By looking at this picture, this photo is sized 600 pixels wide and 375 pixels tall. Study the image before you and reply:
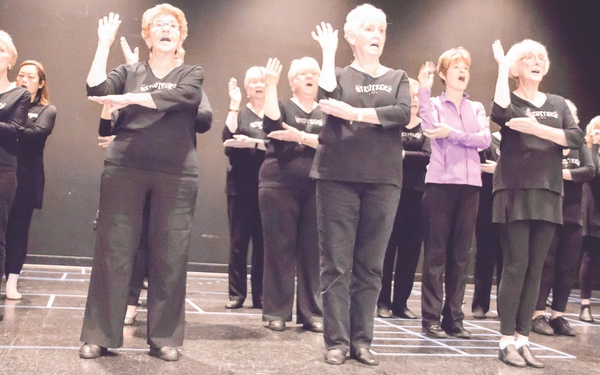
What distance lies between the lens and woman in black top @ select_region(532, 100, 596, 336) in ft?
14.7

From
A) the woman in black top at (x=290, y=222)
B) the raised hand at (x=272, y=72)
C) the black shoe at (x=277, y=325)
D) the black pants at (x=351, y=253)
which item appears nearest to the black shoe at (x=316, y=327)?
the woman in black top at (x=290, y=222)

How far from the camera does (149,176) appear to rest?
295 cm

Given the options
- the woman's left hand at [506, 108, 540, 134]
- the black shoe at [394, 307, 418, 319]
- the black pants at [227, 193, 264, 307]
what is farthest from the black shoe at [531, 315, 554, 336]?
the black pants at [227, 193, 264, 307]

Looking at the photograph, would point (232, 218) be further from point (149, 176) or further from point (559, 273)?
point (559, 273)

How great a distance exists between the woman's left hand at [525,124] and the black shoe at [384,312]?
72.5 inches

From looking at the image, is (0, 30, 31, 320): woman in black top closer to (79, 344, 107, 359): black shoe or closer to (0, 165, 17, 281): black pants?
(0, 165, 17, 281): black pants

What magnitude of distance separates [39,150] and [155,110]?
7.33 feet

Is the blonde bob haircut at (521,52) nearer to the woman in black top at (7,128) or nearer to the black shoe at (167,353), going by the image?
the black shoe at (167,353)

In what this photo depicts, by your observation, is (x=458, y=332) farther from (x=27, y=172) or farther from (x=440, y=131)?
(x=27, y=172)

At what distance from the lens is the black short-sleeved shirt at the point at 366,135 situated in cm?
304

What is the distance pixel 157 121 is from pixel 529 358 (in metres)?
2.16

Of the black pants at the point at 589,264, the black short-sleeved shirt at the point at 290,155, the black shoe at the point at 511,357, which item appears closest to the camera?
the black shoe at the point at 511,357

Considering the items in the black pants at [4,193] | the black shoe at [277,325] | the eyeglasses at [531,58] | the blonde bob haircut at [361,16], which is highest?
the blonde bob haircut at [361,16]

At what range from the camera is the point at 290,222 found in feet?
13.1
